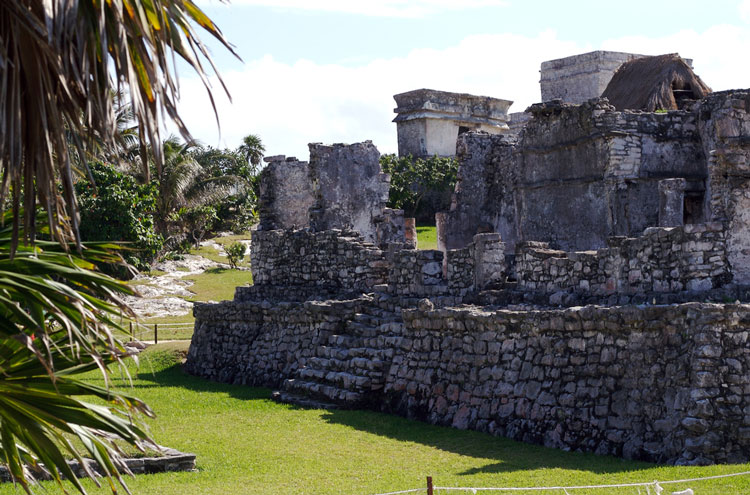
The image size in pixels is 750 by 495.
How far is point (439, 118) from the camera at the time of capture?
1357 inches

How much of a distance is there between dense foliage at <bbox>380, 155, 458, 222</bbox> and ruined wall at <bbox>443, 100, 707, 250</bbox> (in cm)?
1269

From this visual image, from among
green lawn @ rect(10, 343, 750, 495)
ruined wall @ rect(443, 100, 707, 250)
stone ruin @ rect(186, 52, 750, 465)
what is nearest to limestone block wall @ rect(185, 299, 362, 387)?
stone ruin @ rect(186, 52, 750, 465)

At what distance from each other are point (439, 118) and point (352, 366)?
21.7m

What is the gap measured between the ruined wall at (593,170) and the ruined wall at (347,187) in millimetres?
2694

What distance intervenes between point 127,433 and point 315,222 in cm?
1476

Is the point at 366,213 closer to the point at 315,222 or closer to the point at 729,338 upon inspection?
the point at 315,222

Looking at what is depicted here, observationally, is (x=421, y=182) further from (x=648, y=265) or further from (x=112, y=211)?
(x=648, y=265)

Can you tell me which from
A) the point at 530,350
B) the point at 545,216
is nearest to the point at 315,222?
the point at 545,216

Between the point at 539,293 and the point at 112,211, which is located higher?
the point at 112,211

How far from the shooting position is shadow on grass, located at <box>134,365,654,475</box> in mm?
8695

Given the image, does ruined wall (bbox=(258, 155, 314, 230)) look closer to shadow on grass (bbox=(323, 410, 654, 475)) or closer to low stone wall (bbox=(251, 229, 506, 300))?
low stone wall (bbox=(251, 229, 506, 300))

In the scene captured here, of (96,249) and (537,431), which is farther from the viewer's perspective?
(537,431)

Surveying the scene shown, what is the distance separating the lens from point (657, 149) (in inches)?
628

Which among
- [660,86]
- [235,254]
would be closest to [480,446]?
[660,86]
